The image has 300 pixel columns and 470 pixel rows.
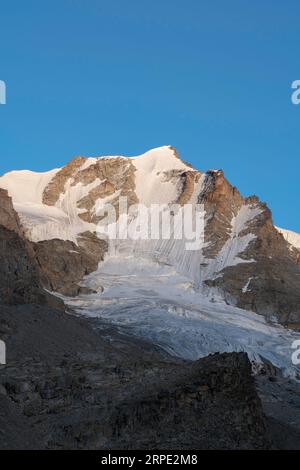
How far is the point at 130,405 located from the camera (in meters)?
23.4

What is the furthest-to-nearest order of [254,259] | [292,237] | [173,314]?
[292,237] → [254,259] → [173,314]

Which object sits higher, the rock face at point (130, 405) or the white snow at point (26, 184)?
the white snow at point (26, 184)

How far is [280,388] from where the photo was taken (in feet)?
201

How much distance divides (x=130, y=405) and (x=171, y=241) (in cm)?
10865

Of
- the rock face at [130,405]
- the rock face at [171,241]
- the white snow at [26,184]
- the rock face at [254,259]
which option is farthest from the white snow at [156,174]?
the rock face at [130,405]

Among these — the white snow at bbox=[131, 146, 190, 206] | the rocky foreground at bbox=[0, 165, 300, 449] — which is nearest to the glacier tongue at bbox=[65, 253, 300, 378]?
the white snow at bbox=[131, 146, 190, 206]

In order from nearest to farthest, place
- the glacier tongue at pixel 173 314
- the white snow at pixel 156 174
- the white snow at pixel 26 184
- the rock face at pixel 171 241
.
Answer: the glacier tongue at pixel 173 314, the rock face at pixel 171 241, the white snow at pixel 156 174, the white snow at pixel 26 184

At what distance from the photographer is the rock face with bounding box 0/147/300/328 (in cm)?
11625

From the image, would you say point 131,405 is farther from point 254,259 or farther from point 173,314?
point 254,259

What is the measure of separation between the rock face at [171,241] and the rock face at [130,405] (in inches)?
3195

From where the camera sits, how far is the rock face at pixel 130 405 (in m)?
22.4

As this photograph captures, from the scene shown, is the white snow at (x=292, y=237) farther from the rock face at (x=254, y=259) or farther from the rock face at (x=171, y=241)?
the rock face at (x=254, y=259)

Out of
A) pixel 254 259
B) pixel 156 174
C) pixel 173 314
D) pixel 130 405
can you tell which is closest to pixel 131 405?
pixel 130 405

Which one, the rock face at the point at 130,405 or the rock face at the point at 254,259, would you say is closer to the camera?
the rock face at the point at 130,405
